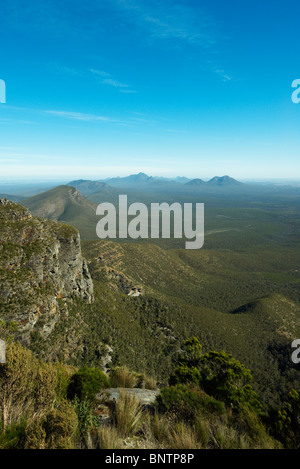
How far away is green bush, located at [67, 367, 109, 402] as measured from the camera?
11070 mm

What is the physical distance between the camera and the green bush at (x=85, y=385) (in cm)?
1107

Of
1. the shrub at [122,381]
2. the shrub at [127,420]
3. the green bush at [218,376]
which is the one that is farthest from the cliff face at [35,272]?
the shrub at [127,420]

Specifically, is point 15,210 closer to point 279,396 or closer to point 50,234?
point 50,234

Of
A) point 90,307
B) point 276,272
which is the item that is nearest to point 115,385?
point 90,307

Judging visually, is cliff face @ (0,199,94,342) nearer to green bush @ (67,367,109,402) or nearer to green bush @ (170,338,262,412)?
green bush @ (67,367,109,402)

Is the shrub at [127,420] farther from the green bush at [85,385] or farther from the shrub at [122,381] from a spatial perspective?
the shrub at [122,381]

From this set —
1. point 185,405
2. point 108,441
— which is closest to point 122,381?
point 185,405

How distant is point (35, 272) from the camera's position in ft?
125

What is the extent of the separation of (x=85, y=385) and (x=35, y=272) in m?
31.5

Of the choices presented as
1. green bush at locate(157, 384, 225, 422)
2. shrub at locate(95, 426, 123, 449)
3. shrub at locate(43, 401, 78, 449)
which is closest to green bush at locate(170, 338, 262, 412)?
green bush at locate(157, 384, 225, 422)

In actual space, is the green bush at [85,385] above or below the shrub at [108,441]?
below

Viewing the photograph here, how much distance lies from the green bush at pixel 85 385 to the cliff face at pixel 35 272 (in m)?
23.7
